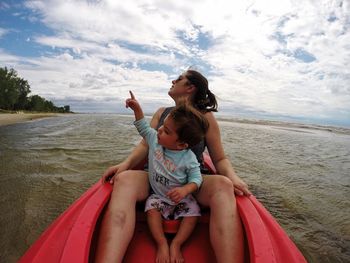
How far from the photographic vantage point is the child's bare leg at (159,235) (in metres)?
1.88

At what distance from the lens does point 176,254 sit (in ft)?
6.27

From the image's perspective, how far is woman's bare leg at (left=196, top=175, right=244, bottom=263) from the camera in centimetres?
173

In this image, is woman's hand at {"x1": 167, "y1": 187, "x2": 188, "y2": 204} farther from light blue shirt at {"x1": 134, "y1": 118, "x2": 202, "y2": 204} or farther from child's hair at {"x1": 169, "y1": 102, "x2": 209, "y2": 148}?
child's hair at {"x1": 169, "y1": 102, "x2": 209, "y2": 148}

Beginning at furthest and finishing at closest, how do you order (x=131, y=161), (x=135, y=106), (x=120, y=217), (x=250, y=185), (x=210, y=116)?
1. (x=250, y=185)
2. (x=210, y=116)
3. (x=131, y=161)
4. (x=135, y=106)
5. (x=120, y=217)

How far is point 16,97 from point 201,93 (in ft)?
153

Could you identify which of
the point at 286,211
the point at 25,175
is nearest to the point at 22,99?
the point at 25,175

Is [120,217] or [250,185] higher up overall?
[120,217]

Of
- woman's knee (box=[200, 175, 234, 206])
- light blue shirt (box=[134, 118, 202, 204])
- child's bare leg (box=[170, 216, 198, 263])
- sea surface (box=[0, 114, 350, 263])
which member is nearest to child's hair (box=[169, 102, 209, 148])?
light blue shirt (box=[134, 118, 202, 204])

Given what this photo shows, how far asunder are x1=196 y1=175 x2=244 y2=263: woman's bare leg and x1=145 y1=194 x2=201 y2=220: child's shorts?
75 millimetres

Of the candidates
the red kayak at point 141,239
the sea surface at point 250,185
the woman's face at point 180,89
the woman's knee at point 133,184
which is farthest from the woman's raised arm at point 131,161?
the sea surface at point 250,185

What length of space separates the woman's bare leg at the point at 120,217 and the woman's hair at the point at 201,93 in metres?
0.92

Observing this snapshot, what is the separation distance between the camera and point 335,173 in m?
6.68

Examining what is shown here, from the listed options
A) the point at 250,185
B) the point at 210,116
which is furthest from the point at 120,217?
the point at 250,185

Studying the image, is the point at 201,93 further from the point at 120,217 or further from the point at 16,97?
the point at 16,97
